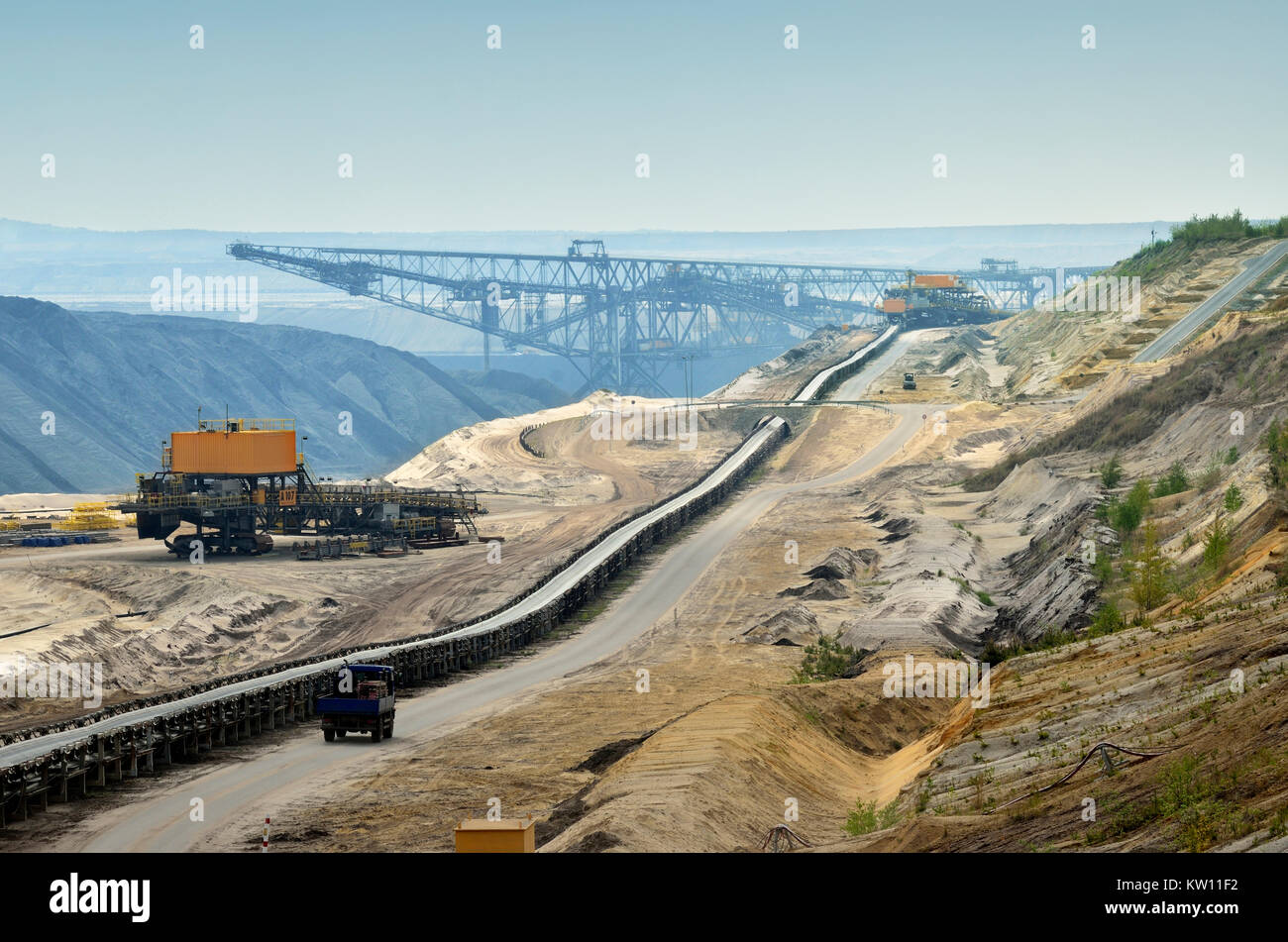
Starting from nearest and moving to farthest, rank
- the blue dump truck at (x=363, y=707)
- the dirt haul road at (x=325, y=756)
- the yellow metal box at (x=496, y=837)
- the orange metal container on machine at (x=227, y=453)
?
the yellow metal box at (x=496, y=837) < the dirt haul road at (x=325, y=756) < the blue dump truck at (x=363, y=707) < the orange metal container on machine at (x=227, y=453)

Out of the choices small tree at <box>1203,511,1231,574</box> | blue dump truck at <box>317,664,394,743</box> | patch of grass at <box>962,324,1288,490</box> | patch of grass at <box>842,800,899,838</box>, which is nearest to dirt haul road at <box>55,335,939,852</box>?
blue dump truck at <box>317,664,394,743</box>

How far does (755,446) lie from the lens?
348ft

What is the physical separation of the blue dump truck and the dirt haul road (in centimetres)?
37

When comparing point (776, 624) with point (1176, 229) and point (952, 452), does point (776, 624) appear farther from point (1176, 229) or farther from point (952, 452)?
point (1176, 229)

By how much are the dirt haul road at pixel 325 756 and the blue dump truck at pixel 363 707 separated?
372 millimetres

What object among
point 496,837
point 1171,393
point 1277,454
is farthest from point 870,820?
point 1171,393

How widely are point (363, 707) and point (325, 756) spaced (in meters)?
1.65

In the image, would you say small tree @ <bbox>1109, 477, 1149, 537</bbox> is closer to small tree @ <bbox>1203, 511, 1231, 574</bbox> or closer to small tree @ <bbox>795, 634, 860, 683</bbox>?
small tree @ <bbox>795, 634, 860, 683</bbox>

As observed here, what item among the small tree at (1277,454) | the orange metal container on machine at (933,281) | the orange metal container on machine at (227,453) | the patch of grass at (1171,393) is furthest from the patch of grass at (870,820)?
the orange metal container on machine at (933,281)

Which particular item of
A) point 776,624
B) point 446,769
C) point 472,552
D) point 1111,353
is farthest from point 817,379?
point 446,769

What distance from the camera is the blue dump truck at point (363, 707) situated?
36344mm

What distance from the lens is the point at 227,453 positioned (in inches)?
3157

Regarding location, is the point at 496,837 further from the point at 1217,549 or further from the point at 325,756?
the point at 1217,549

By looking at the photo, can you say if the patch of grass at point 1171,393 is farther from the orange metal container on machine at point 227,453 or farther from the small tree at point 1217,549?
the orange metal container on machine at point 227,453
